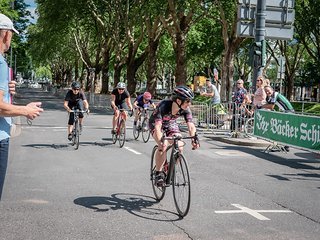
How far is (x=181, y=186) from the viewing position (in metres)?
6.18

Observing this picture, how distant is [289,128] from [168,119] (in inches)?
268

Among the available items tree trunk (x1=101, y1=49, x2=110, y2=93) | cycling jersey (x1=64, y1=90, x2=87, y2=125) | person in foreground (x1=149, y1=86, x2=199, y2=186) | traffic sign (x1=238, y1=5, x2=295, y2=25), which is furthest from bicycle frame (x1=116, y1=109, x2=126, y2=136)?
tree trunk (x1=101, y1=49, x2=110, y2=93)

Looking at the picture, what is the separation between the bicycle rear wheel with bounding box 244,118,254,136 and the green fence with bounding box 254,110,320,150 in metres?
0.38

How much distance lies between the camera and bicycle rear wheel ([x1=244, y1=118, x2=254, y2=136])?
606 inches

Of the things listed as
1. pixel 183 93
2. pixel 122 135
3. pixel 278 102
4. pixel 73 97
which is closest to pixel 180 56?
pixel 278 102

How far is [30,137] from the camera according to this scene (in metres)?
15.5

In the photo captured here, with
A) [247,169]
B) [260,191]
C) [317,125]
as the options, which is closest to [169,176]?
[260,191]

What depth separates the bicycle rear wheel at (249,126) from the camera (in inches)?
606

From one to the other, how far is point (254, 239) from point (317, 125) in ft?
22.2

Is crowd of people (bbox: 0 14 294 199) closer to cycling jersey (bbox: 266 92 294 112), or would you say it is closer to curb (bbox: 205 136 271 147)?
cycling jersey (bbox: 266 92 294 112)

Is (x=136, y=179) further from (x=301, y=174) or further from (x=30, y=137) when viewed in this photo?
(x=30, y=137)

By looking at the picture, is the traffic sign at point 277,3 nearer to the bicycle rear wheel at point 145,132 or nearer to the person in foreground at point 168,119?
the bicycle rear wheel at point 145,132

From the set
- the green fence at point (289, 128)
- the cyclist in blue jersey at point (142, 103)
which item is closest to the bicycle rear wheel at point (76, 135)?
the cyclist in blue jersey at point (142, 103)

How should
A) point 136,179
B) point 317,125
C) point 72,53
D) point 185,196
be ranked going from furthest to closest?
point 72,53 → point 317,125 → point 136,179 → point 185,196
